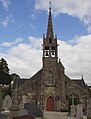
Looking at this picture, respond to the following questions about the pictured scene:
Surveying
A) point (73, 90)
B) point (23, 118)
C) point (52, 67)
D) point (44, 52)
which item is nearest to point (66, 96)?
point (73, 90)

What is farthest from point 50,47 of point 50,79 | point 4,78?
point 4,78

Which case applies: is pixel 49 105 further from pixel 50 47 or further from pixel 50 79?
pixel 50 47

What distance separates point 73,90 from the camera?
48812mm

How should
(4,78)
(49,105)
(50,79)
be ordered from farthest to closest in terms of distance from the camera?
(50,79), (49,105), (4,78)

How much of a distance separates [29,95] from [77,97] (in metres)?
8.61

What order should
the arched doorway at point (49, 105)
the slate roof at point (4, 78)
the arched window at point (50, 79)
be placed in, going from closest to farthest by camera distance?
the slate roof at point (4, 78)
the arched doorway at point (49, 105)
the arched window at point (50, 79)

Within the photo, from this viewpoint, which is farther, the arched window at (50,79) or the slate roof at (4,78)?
the arched window at (50,79)

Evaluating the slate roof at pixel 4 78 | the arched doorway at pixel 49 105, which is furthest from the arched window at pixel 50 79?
the slate roof at pixel 4 78

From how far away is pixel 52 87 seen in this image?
48.2m

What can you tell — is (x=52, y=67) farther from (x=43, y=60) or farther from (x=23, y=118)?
(x=23, y=118)

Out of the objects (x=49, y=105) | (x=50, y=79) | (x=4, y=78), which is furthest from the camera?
(x=50, y=79)

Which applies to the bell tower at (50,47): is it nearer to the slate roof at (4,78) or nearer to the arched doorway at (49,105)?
the arched doorway at (49,105)

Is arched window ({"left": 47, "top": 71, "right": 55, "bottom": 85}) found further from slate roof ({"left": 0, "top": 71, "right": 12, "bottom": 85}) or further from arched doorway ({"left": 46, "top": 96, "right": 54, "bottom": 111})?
slate roof ({"left": 0, "top": 71, "right": 12, "bottom": 85})

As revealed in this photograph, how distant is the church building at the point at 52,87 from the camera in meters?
47.6
